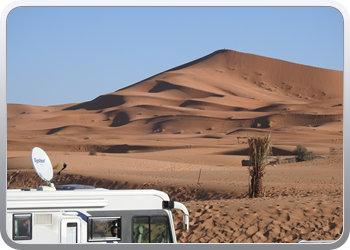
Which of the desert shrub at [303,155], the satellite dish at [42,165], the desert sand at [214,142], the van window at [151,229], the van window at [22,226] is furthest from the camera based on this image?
the desert shrub at [303,155]

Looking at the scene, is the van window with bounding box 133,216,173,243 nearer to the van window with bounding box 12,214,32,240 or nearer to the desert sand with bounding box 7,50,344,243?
the van window with bounding box 12,214,32,240

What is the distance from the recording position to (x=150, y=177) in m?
22.9

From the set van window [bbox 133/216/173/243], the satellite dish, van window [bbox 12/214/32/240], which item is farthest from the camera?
the satellite dish

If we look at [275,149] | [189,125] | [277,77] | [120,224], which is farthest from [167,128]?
[120,224]

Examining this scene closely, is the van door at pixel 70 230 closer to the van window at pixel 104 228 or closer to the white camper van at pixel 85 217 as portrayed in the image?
the white camper van at pixel 85 217

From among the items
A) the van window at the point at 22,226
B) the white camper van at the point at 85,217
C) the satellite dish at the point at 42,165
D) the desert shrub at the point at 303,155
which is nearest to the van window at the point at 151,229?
the white camper van at the point at 85,217

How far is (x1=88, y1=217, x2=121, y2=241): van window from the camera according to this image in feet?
20.2

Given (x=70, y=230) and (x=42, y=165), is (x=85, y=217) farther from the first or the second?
(x=42, y=165)

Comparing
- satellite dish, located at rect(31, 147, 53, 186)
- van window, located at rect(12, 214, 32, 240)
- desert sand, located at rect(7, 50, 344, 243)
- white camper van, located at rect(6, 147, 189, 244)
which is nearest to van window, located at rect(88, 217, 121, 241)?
white camper van, located at rect(6, 147, 189, 244)

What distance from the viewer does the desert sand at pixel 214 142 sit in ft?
38.1

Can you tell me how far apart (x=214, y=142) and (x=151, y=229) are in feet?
153

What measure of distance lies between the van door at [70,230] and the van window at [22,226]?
354 millimetres

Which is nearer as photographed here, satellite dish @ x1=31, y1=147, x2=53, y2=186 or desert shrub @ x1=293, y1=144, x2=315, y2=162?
satellite dish @ x1=31, y1=147, x2=53, y2=186

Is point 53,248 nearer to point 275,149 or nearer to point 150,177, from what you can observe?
point 150,177
